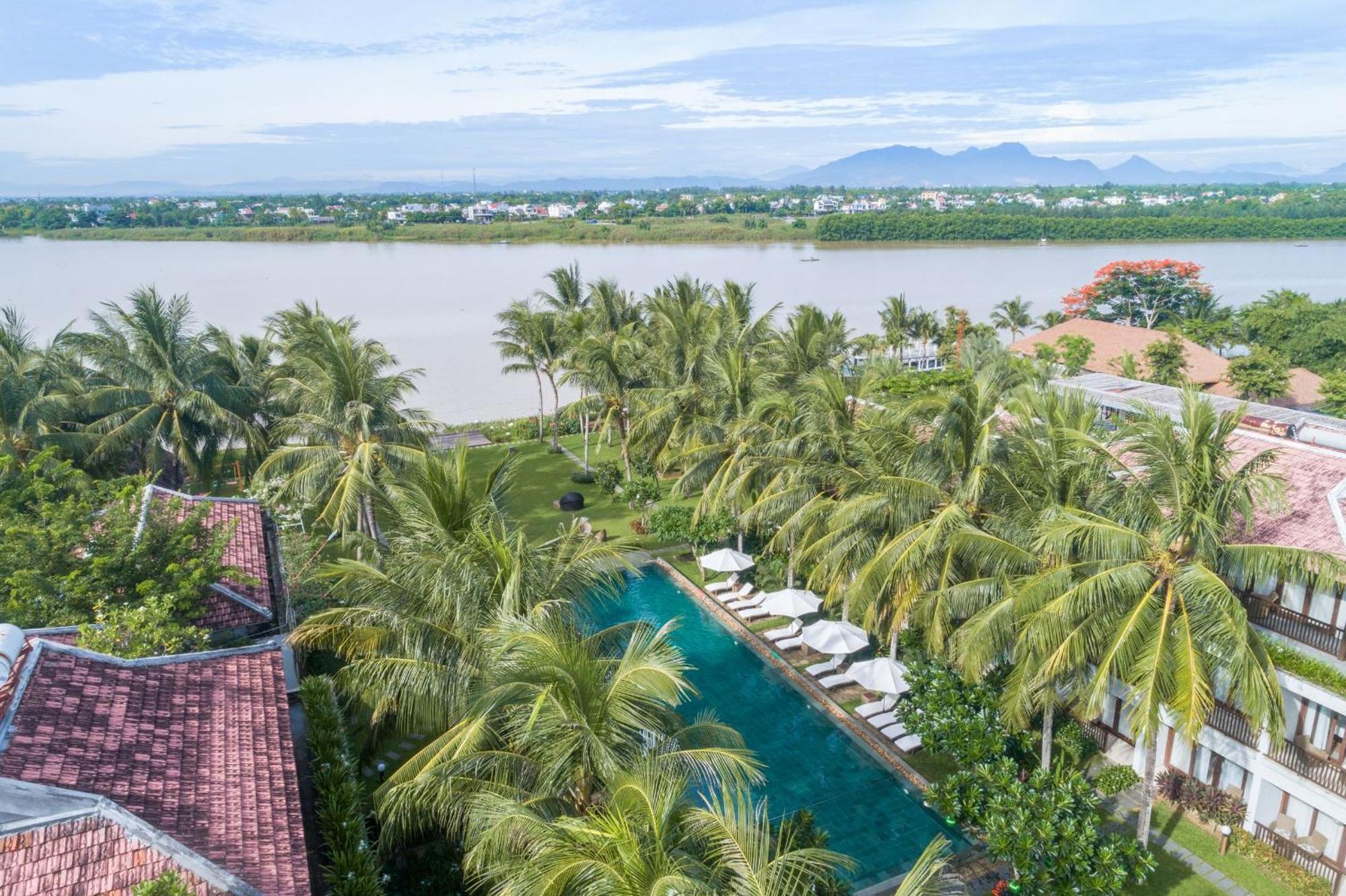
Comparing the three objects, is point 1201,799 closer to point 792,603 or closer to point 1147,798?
point 1147,798

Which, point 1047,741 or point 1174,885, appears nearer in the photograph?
point 1174,885

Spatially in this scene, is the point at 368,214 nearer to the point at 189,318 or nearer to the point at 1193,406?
the point at 189,318

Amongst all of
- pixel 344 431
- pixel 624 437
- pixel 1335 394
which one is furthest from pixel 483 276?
pixel 1335 394

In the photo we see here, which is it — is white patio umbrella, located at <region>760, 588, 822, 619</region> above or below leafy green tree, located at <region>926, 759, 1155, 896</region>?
below

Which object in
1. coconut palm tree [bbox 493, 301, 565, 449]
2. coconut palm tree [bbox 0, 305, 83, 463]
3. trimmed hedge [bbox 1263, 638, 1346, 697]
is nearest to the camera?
trimmed hedge [bbox 1263, 638, 1346, 697]

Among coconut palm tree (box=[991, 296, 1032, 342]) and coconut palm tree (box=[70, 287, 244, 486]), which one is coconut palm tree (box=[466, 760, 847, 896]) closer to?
coconut palm tree (box=[70, 287, 244, 486])

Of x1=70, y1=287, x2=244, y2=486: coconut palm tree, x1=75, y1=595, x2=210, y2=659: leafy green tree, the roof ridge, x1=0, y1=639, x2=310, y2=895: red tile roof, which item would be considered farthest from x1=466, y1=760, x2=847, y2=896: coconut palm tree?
x1=70, y1=287, x2=244, y2=486: coconut palm tree

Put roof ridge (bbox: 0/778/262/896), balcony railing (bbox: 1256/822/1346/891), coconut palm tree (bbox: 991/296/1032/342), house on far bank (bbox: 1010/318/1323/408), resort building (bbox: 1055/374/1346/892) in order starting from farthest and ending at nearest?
coconut palm tree (bbox: 991/296/1032/342) → house on far bank (bbox: 1010/318/1323/408) → resort building (bbox: 1055/374/1346/892) → balcony railing (bbox: 1256/822/1346/891) → roof ridge (bbox: 0/778/262/896)

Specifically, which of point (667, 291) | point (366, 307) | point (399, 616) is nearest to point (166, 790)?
point (399, 616)
